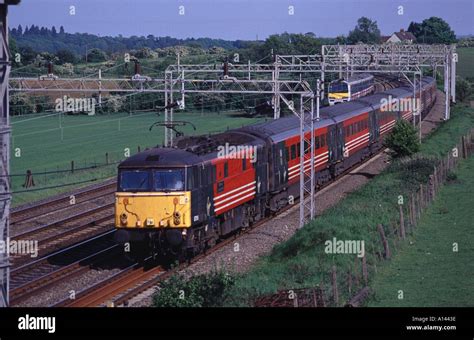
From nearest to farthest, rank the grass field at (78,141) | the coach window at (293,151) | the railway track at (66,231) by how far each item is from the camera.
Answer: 1. the railway track at (66,231)
2. the coach window at (293,151)
3. the grass field at (78,141)

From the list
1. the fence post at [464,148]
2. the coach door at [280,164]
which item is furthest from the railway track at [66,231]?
the fence post at [464,148]

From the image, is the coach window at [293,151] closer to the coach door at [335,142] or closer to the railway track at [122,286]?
the coach door at [335,142]

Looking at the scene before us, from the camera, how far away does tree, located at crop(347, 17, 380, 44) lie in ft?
448

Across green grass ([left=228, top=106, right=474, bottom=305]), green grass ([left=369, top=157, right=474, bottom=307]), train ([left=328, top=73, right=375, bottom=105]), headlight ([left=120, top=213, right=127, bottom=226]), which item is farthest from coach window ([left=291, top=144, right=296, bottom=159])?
train ([left=328, top=73, right=375, bottom=105])

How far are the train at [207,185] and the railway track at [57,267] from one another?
66.1 inches

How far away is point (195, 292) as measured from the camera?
16.7m

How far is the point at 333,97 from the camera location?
196 ft

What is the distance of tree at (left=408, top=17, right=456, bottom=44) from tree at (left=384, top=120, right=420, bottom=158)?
298 feet

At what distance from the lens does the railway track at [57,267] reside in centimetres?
1995

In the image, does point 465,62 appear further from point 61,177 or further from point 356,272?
point 356,272

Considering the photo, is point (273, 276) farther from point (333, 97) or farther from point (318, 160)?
point (333, 97)

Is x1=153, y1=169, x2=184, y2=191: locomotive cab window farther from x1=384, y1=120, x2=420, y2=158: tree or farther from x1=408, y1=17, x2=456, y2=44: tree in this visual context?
x1=408, y1=17, x2=456, y2=44: tree

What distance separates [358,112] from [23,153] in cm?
2545

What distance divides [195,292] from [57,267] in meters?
6.87
